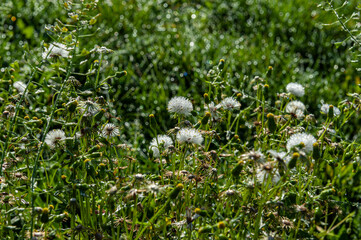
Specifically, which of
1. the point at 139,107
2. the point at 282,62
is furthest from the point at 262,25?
the point at 139,107

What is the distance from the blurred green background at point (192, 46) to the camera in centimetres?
289

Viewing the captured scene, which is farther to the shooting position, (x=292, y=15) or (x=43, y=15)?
(x=292, y=15)

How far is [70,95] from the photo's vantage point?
1.56m

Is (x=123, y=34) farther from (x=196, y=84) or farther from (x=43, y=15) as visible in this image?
(x=196, y=84)

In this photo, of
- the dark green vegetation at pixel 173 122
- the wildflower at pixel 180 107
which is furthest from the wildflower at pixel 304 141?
the wildflower at pixel 180 107

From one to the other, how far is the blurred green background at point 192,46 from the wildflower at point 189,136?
A: 871 mm

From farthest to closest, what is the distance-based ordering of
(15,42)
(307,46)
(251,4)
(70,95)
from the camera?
(251,4) < (307,46) < (15,42) < (70,95)

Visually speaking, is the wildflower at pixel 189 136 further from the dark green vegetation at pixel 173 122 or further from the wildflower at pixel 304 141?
the wildflower at pixel 304 141

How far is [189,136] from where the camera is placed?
1.45 meters

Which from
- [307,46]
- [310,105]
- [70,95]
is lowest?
[70,95]

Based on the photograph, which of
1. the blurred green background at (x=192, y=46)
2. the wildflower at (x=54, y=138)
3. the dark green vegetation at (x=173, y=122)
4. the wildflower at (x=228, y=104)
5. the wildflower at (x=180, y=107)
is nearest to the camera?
the dark green vegetation at (x=173, y=122)

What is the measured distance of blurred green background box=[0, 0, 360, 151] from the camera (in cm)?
289

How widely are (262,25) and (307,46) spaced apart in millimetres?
508

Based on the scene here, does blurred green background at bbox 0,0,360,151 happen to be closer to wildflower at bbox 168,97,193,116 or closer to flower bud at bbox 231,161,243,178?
wildflower at bbox 168,97,193,116
